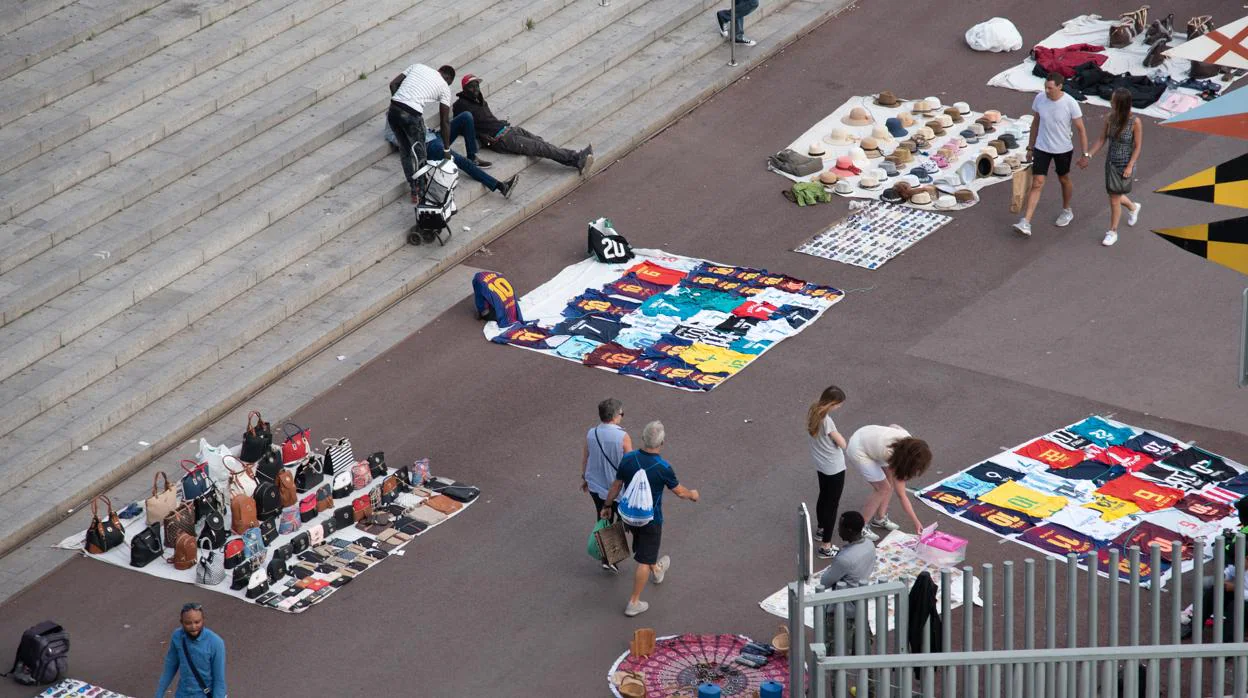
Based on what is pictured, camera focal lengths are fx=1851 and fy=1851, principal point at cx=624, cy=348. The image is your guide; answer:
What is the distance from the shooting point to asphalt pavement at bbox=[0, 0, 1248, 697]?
13.5 metres

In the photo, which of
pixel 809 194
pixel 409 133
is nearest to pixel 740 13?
pixel 809 194

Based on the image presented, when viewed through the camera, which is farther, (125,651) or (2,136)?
(2,136)

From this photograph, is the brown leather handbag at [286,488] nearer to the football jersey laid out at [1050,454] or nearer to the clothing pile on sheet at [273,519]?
the clothing pile on sheet at [273,519]

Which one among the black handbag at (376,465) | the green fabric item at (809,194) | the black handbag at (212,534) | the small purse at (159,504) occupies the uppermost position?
the small purse at (159,504)

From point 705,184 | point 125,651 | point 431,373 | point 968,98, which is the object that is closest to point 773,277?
point 705,184

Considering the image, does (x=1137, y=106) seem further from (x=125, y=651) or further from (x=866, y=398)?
(x=125, y=651)

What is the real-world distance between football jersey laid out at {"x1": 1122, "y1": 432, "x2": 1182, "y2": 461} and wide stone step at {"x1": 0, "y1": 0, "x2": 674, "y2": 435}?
8.30 metres

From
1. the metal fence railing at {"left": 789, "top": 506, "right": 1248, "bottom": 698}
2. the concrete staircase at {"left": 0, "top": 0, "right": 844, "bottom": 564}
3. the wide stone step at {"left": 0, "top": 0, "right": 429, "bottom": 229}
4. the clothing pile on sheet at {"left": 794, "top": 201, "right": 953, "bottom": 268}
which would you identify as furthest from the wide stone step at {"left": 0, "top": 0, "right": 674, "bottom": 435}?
the metal fence railing at {"left": 789, "top": 506, "right": 1248, "bottom": 698}

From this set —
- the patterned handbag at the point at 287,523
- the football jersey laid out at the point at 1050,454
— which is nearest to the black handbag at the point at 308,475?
the patterned handbag at the point at 287,523

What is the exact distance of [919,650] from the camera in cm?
1114

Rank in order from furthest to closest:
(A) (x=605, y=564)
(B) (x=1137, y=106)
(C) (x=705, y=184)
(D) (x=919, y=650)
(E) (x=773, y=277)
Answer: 1. (B) (x=1137, y=106)
2. (C) (x=705, y=184)
3. (E) (x=773, y=277)
4. (A) (x=605, y=564)
5. (D) (x=919, y=650)

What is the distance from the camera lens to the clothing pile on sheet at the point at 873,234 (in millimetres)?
19141

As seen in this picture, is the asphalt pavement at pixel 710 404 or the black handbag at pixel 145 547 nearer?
the asphalt pavement at pixel 710 404

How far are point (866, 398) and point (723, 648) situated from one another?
401 cm
